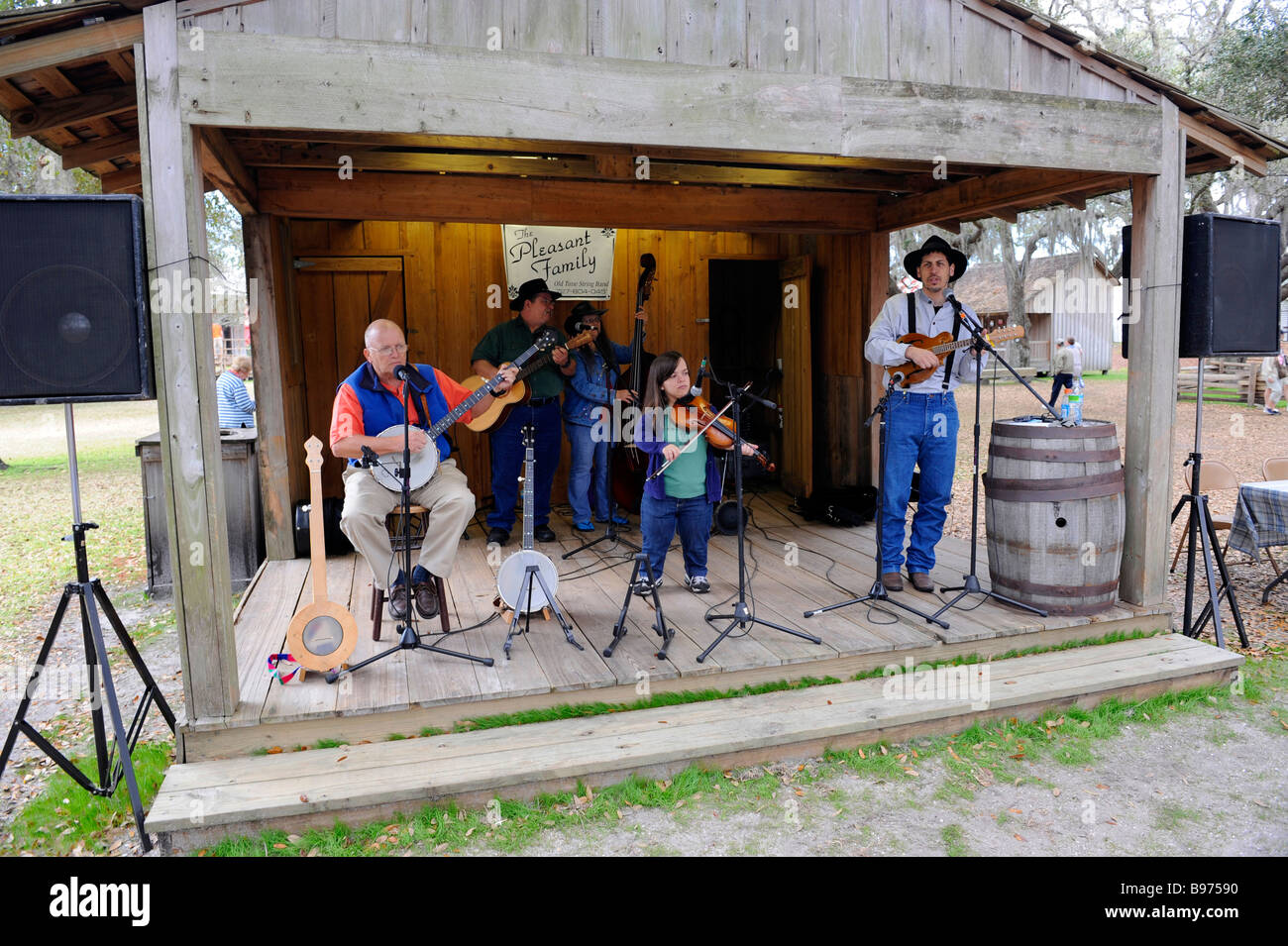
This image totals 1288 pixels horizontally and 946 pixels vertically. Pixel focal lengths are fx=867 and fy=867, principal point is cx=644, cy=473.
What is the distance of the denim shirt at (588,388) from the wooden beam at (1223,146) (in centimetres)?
395

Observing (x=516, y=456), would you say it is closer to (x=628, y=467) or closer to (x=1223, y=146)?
(x=628, y=467)

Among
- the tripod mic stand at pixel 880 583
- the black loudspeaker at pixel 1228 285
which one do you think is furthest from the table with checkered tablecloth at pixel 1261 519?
the tripod mic stand at pixel 880 583

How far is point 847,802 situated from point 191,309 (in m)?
3.23

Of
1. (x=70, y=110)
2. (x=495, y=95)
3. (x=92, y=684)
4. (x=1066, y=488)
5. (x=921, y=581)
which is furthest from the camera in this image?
(x=921, y=581)

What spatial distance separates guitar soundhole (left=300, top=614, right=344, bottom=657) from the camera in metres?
3.84

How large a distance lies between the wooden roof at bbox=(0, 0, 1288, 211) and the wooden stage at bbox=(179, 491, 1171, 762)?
245cm

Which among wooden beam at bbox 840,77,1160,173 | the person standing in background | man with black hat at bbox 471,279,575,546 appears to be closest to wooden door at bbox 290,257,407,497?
the person standing in background

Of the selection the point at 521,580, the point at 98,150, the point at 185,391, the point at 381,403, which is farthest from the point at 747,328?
the point at 185,391

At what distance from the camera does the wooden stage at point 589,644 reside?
3623 millimetres

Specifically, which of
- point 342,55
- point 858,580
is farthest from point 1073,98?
point 342,55

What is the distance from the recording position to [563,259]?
25.1 ft

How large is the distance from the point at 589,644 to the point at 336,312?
437 centimetres

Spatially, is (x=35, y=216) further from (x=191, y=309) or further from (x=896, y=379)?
(x=896, y=379)

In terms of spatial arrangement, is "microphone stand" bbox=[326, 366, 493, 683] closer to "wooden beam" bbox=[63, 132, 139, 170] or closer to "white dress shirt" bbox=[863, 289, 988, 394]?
"wooden beam" bbox=[63, 132, 139, 170]
